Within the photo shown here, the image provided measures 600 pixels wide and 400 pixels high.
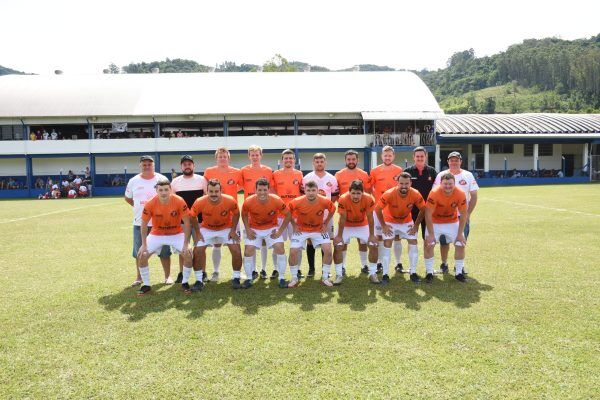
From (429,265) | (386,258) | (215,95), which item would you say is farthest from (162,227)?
(215,95)

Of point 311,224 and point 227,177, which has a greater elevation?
point 227,177

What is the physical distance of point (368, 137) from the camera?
3394 centimetres

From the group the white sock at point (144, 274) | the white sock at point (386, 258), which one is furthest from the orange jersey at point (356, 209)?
the white sock at point (144, 274)

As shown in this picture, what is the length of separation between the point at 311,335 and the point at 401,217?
300 centimetres

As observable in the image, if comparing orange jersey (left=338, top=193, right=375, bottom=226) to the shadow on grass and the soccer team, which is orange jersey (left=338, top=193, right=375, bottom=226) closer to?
the soccer team

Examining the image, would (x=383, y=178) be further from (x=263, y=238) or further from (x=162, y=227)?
(x=162, y=227)

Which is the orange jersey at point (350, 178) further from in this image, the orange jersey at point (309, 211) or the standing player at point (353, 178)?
the orange jersey at point (309, 211)

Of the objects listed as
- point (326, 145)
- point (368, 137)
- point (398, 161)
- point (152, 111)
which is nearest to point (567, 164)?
point (398, 161)

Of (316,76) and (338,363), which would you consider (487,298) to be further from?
(316,76)

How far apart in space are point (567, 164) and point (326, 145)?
2094 centimetres

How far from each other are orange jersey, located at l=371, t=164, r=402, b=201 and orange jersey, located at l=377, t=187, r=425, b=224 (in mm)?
833

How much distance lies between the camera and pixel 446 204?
6.88 meters

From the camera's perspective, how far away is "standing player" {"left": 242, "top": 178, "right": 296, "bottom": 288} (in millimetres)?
6906

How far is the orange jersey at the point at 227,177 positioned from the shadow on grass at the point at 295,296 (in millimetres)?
1607
